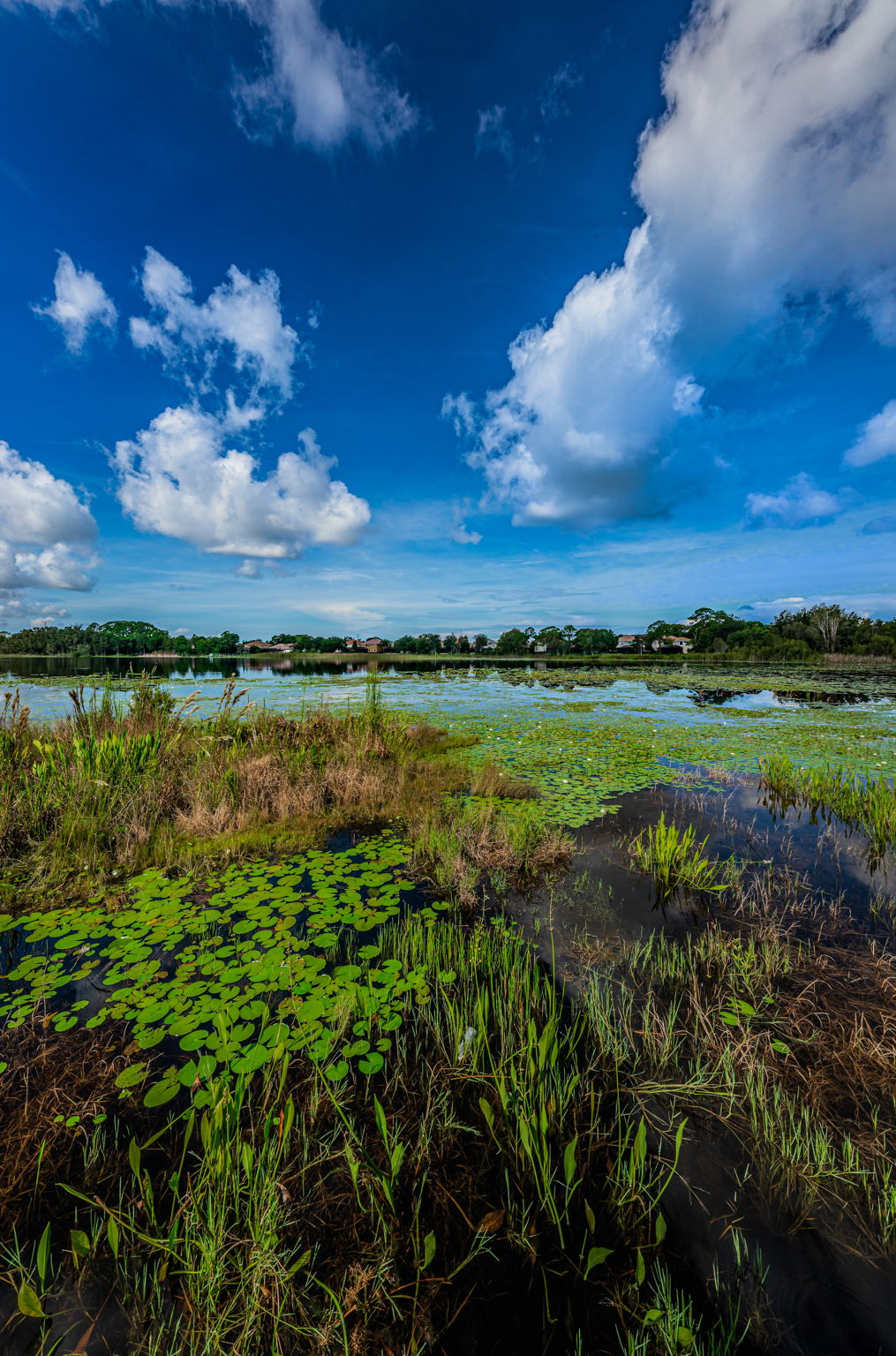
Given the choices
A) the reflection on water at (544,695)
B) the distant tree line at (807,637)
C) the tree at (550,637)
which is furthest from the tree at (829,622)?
the tree at (550,637)

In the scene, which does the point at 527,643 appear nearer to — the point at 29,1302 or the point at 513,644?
the point at 513,644

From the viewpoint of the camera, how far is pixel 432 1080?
2.58 metres

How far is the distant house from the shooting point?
101m

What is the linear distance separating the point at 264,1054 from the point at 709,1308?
2384mm

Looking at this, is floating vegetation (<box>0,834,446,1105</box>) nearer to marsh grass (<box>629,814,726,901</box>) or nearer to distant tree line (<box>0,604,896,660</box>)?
marsh grass (<box>629,814,726,901</box>)

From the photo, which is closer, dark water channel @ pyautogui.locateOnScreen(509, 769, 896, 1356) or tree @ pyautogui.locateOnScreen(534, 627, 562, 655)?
dark water channel @ pyautogui.locateOnScreen(509, 769, 896, 1356)

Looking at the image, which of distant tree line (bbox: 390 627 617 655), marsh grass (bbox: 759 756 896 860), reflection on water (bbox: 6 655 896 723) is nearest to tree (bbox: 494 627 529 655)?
distant tree line (bbox: 390 627 617 655)

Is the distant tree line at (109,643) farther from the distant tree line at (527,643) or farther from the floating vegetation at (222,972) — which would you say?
the floating vegetation at (222,972)

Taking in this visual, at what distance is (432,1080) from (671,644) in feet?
366

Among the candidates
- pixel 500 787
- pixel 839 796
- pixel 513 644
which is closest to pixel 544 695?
pixel 500 787

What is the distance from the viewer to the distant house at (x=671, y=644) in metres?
101

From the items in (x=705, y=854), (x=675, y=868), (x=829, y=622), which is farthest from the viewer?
(x=829, y=622)

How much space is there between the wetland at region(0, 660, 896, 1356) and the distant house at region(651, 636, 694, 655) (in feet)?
344

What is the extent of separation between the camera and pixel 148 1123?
7.99ft
